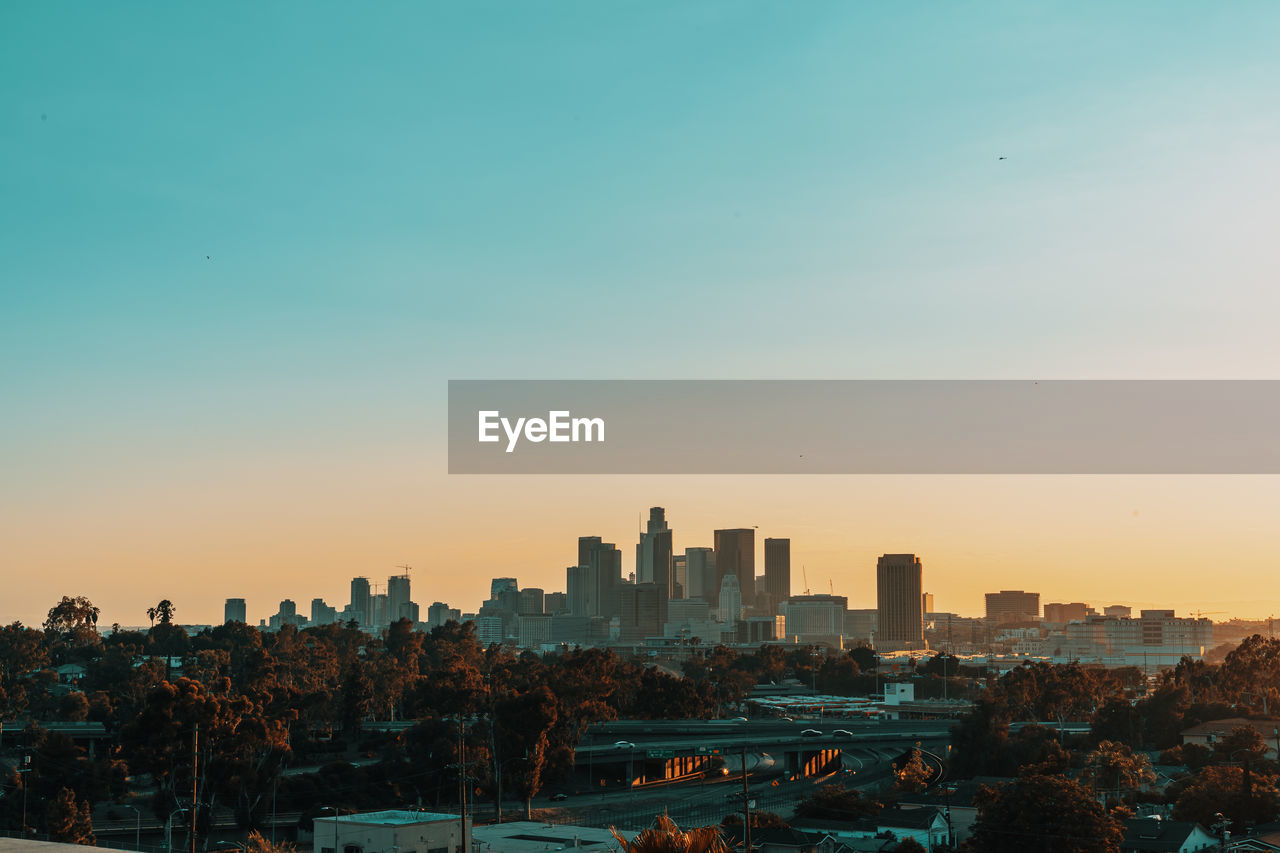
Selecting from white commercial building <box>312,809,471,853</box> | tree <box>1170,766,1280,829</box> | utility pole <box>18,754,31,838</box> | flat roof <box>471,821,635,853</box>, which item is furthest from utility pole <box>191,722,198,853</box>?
tree <box>1170,766,1280,829</box>

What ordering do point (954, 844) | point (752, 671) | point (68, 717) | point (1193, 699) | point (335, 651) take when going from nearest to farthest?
point (954, 844), point (68, 717), point (1193, 699), point (335, 651), point (752, 671)

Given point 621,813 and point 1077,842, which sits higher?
point 1077,842

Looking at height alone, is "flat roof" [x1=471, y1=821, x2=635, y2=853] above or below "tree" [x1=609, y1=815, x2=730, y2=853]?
below

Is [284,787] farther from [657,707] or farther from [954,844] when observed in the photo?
[657,707]

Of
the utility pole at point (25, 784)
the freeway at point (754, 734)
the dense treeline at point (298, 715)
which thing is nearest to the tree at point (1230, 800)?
the dense treeline at point (298, 715)

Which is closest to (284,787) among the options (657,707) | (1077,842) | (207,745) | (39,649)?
(207,745)

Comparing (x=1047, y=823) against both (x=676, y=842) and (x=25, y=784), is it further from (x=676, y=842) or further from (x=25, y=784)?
(x=25, y=784)

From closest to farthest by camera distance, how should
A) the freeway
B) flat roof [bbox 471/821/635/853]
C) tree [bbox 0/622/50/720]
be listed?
flat roof [bbox 471/821/635/853] → the freeway → tree [bbox 0/622/50/720]

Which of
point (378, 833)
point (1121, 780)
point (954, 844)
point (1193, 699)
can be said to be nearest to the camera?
point (378, 833)

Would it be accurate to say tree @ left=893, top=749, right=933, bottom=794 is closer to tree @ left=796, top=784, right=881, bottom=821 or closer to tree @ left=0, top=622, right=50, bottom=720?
tree @ left=796, top=784, right=881, bottom=821
